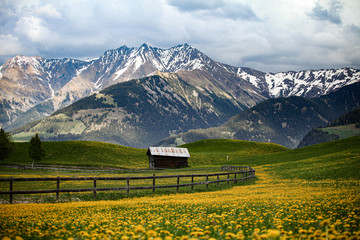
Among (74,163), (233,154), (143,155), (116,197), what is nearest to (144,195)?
(116,197)

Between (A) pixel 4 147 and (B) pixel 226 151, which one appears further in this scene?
(B) pixel 226 151

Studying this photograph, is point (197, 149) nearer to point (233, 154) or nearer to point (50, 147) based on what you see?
point (233, 154)

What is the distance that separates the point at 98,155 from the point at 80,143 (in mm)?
16352

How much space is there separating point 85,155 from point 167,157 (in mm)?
25365

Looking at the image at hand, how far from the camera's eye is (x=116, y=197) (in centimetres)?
2755

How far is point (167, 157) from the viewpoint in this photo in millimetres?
92625

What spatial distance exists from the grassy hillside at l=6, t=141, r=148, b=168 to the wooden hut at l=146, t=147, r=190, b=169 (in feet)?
11.6

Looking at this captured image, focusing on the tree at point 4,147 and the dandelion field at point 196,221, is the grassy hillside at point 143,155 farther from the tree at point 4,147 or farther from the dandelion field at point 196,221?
the dandelion field at point 196,221

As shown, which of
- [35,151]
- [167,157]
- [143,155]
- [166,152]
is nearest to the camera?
[35,151]

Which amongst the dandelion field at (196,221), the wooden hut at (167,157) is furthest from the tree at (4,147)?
the dandelion field at (196,221)

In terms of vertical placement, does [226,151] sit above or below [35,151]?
below

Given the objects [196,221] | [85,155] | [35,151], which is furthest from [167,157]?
[196,221]

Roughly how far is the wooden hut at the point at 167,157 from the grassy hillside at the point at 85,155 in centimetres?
353

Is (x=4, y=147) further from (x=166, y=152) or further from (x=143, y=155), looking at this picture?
(x=166, y=152)
